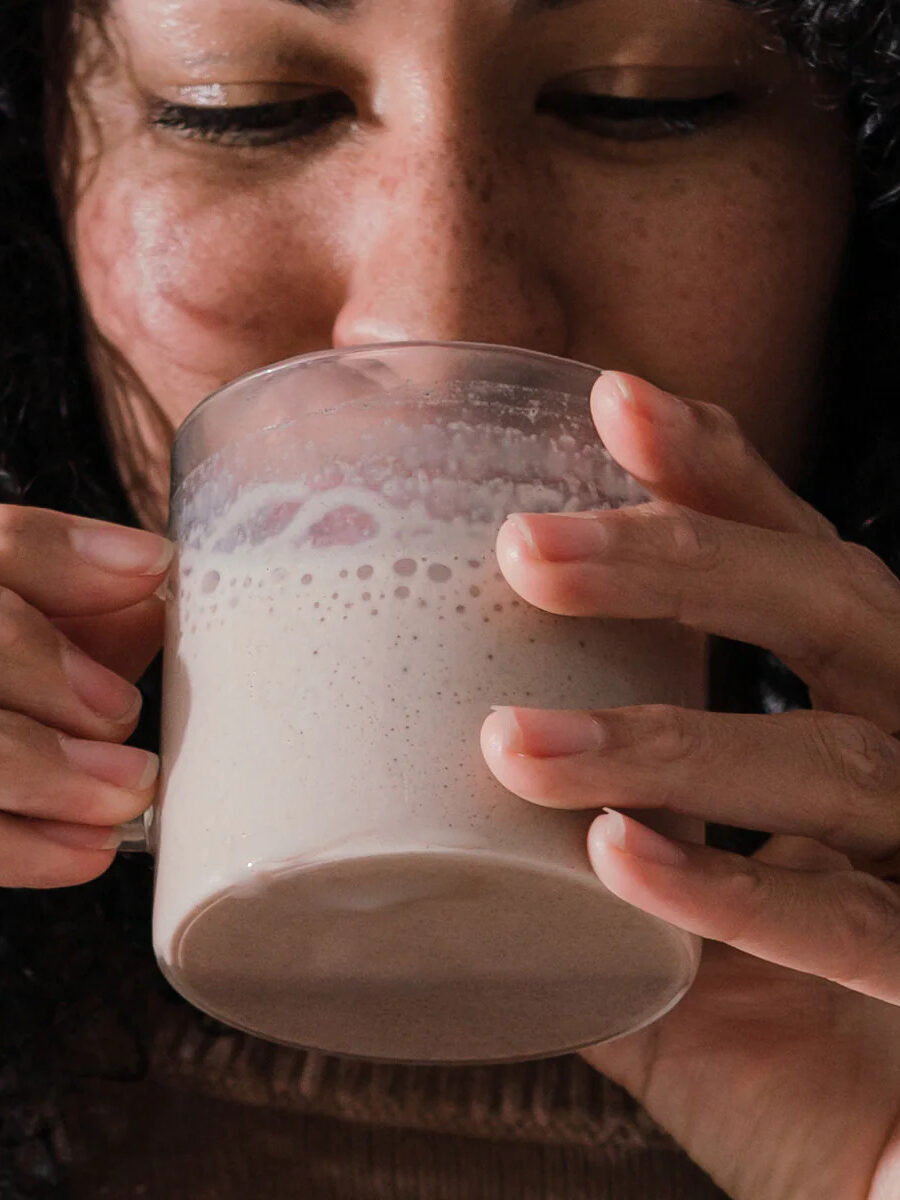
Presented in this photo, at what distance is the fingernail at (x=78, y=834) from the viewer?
Answer: 39.3 inches

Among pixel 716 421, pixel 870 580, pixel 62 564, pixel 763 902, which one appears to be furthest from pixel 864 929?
pixel 62 564

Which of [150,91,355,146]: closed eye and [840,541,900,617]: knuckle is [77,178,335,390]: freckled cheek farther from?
[840,541,900,617]: knuckle

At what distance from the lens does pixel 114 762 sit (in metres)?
0.96

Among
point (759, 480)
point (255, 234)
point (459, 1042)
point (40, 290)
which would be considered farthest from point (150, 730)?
point (759, 480)

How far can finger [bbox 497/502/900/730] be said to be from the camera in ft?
2.66

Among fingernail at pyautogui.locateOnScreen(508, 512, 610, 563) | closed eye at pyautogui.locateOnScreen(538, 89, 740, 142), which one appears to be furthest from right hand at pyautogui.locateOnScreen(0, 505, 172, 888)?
closed eye at pyautogui.locateOnScreen(538, 89, 740, 142)

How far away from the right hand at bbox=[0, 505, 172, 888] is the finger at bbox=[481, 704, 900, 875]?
291 millimetres

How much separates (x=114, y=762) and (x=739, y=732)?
388 mm

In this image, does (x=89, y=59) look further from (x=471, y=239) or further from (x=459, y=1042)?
(x=459, y=1042)

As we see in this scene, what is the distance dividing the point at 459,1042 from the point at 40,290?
0.90 metres

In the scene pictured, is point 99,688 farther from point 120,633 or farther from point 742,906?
point 742,906

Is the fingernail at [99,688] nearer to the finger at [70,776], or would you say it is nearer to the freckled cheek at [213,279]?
the finger at [70,776]

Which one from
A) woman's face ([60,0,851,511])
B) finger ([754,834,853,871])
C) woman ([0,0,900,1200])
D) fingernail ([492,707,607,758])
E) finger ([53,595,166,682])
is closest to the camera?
fingernail ([492,707,607,758])

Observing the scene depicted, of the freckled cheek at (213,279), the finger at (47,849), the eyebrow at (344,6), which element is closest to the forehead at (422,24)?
the eyebrow at (344,6)
